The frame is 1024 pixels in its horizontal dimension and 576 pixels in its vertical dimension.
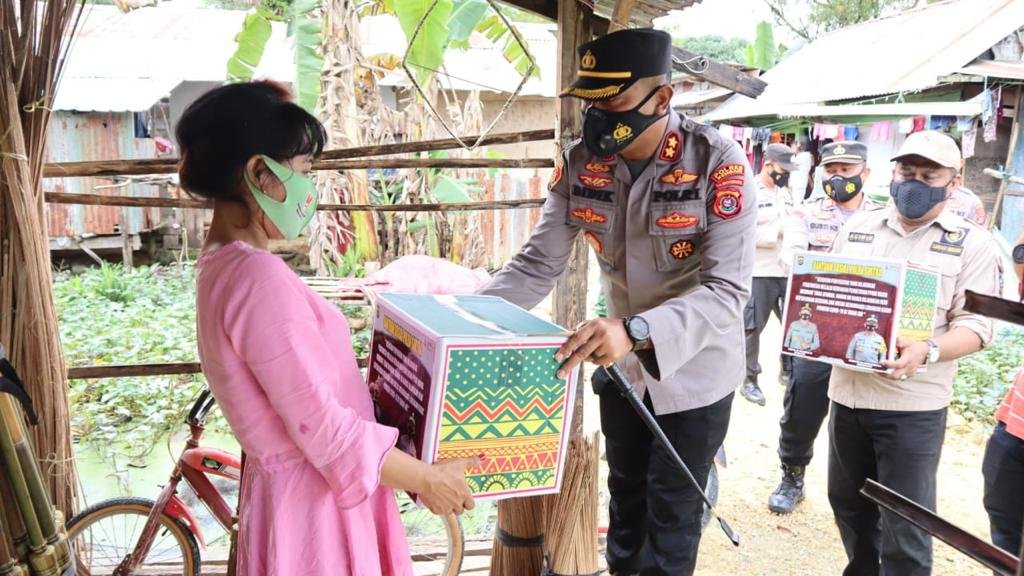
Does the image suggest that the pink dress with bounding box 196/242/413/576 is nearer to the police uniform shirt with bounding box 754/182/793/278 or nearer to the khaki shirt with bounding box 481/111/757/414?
the khaki shirt with bounding box 481/111/757/414

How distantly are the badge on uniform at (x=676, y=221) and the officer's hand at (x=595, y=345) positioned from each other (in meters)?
0.47

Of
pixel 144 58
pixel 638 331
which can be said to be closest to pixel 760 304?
pixel 638 331

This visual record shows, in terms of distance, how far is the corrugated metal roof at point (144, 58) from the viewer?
980 cm

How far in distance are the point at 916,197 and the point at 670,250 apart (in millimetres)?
1285

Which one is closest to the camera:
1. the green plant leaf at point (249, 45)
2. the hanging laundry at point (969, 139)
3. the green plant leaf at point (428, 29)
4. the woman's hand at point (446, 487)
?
the woman's hand at point (446, 487)

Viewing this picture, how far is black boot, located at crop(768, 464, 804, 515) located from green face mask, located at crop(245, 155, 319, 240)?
3.90 m

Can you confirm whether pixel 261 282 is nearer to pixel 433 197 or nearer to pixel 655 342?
pixel 655 342

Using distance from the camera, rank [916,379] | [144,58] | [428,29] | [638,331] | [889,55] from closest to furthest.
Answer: [638,331] → [916,379] → [428,29] → [889,55] → [144,58]

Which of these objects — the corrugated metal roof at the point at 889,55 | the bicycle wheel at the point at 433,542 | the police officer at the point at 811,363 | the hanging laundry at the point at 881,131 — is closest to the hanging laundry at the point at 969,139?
the corrugated metal roof at the point at 889,55

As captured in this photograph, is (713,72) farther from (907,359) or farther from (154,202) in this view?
(154,202)

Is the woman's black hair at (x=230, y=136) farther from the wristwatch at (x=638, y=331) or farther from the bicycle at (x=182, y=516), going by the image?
the bicycle at (x=182, y=516)

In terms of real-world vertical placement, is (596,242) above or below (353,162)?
below

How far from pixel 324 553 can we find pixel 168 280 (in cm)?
868

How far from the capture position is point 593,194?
2.32m
